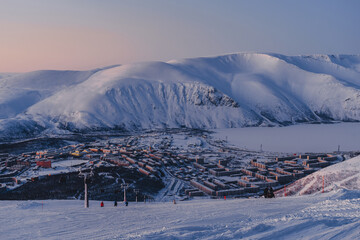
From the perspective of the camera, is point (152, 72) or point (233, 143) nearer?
point (233, 143)

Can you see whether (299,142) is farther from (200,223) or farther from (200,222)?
Result: (200,223)

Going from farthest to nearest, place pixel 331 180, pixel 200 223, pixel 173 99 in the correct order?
pixel 173 99 < pixel 331 180 < pixel 200 223

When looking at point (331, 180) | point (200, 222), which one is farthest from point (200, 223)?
point (331, 180)

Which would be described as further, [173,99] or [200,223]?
[173,99]

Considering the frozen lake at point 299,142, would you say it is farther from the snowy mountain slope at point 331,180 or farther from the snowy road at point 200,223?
the snowy road at point 200,223

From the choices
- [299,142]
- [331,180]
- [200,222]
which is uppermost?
[200,222]

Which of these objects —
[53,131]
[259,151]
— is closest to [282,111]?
[259,151]

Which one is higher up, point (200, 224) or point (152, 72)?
point (152, 72)

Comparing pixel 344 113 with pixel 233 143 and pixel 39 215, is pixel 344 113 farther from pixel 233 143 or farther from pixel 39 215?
pixel 39 215

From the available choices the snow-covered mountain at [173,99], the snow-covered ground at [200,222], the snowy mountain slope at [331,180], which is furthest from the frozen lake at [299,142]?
the snow-covered ground at [200,222]
